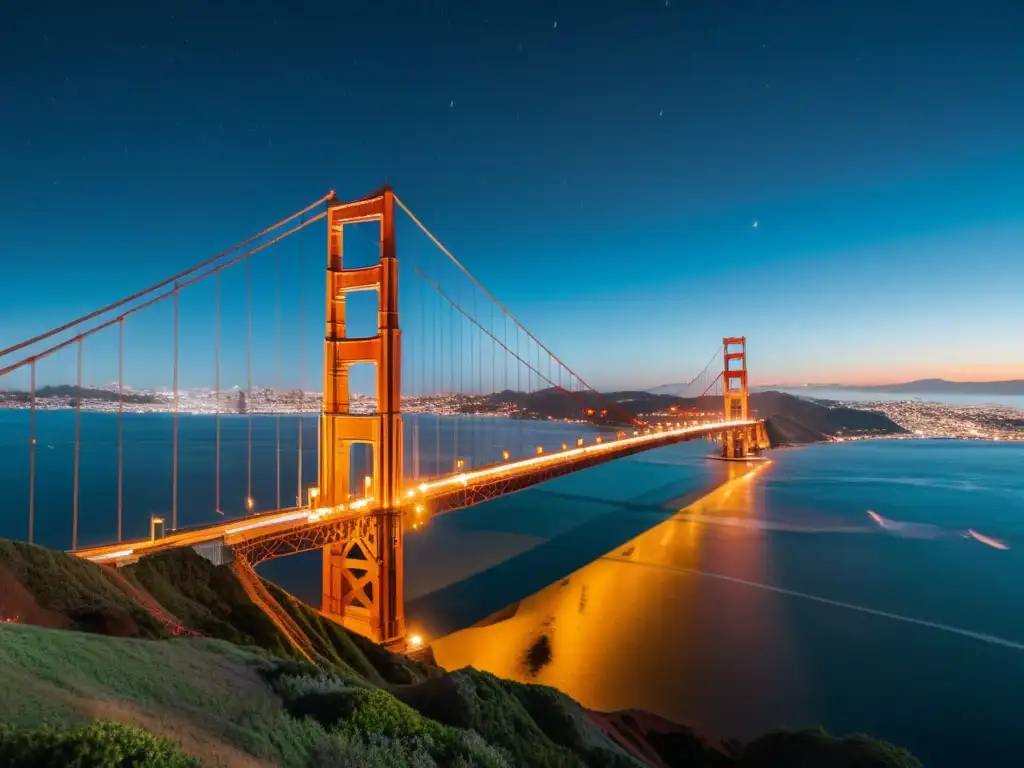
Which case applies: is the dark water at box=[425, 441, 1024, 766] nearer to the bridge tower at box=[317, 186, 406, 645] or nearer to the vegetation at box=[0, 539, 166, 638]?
the bridge tower at box=[317, 186, 406, 645]

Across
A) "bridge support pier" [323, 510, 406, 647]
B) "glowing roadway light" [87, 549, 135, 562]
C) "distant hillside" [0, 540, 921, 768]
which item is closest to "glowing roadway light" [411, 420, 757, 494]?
"bridge support pier" [323, 510, 406, 647]

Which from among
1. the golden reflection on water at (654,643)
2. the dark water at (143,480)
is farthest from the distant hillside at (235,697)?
the dark water at (143,480)

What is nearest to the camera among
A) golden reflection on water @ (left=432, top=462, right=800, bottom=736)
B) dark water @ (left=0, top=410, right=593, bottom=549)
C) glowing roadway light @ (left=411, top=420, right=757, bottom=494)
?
golden reflection on water @ (left=432, top=462, right=800, bottom=736)

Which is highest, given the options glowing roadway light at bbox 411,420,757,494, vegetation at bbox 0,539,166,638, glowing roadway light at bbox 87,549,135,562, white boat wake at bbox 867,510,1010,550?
vegetation at bbox 0,539,166,638

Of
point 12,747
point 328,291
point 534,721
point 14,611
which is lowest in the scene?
point 534,721

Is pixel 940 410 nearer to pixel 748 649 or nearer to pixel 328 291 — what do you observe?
pixel 748 649

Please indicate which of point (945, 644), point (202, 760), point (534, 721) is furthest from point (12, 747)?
point (945, 644)
